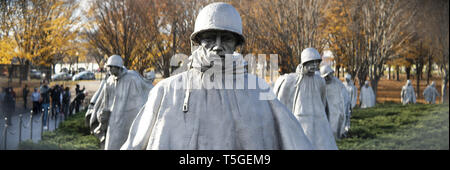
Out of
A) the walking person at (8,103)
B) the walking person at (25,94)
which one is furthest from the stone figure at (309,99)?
the walking person at (25,94)

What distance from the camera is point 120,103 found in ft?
29.8

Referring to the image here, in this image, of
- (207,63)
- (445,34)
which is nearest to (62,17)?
(207,63)

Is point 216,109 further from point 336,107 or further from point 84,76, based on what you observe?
point 84,76

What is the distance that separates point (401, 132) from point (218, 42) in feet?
42.9

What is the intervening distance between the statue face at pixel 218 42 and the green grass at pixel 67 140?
7711mm

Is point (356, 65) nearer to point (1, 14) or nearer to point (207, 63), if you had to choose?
point (1, 14)

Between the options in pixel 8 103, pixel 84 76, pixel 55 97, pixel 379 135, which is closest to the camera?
pixel 379 135

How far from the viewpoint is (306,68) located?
868 cm

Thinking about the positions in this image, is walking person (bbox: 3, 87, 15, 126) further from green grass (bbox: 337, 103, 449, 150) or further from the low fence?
green grass (bbox: 337, 103, 449, 150)

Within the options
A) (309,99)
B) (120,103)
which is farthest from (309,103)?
(120,103)

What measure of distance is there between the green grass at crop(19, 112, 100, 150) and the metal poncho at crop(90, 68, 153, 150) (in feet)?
2.77

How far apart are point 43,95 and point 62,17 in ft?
9.54

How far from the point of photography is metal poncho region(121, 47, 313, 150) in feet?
8.84

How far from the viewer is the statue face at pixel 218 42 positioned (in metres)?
2.89
